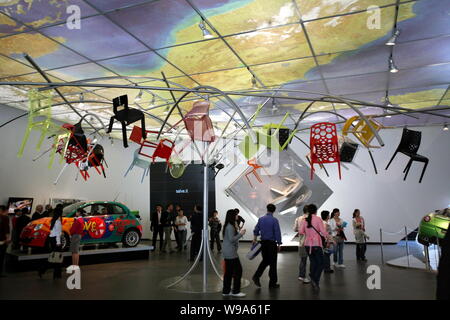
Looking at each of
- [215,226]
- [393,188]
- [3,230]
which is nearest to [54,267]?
[3,230]

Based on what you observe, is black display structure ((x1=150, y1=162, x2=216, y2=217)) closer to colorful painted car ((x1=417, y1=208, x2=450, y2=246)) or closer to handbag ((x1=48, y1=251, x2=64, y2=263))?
colorful painted car ((x1=417, y1=208, x2=450, y2=246))

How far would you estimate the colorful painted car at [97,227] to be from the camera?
28.7ft

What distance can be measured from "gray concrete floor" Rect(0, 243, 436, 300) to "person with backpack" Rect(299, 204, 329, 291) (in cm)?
25

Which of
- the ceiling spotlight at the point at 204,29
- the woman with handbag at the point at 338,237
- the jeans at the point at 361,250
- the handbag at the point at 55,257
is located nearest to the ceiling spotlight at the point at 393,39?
the ceiling spotlight at the point at 204,29

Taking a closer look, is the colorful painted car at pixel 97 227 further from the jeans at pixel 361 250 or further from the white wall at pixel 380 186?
the jeans at pixel 361 250

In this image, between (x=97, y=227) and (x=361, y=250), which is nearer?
(x=361, y=250)

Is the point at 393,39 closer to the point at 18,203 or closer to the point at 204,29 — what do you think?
the point at 204,29

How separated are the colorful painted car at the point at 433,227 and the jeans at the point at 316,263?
421 cm

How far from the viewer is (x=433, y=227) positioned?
916cm

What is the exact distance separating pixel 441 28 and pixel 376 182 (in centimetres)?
860

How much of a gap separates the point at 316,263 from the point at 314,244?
32 cm

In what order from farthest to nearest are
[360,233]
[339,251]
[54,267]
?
1. [360,233]
2. [339,251]
3. [54,267]

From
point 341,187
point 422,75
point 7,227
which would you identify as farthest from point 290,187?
point 7,227

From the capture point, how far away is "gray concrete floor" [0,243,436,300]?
18.5 ft
